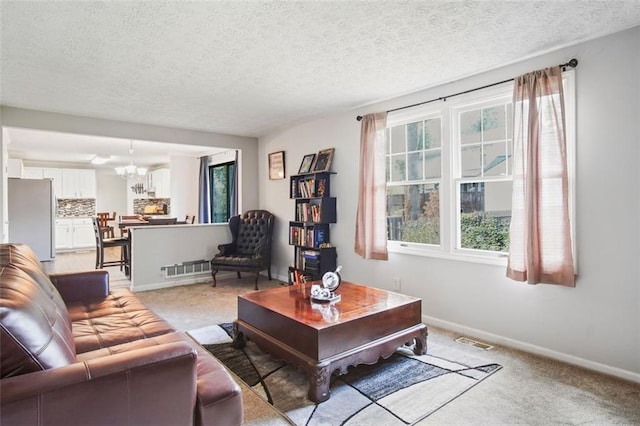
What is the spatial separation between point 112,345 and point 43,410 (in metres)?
0.86

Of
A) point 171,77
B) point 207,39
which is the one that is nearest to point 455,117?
point 207,39

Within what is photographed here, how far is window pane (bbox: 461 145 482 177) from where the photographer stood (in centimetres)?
335

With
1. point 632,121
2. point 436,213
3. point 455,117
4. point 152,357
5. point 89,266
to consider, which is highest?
point 455,117

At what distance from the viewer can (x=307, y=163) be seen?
5.01 meters

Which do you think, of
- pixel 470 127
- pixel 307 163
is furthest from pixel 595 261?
pixel 307 163

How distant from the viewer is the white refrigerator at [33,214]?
7750 millimetres

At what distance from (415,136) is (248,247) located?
10.2 ft

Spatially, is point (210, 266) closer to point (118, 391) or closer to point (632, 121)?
point (118, 391)

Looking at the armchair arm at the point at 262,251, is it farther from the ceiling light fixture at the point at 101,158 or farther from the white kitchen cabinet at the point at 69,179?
the white kitchen cabinet at the point at 69,179

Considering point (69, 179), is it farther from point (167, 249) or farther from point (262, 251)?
point (262, 251)

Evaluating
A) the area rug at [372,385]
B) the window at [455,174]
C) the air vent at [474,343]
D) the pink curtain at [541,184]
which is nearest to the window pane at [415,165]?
the window at [455,174]

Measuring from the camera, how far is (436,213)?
12.1ft

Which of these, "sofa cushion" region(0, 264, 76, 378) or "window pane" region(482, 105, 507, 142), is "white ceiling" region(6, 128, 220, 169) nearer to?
"window pane" region(482, 105, 507, 142)

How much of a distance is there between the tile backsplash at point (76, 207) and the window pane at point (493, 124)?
10220mm
